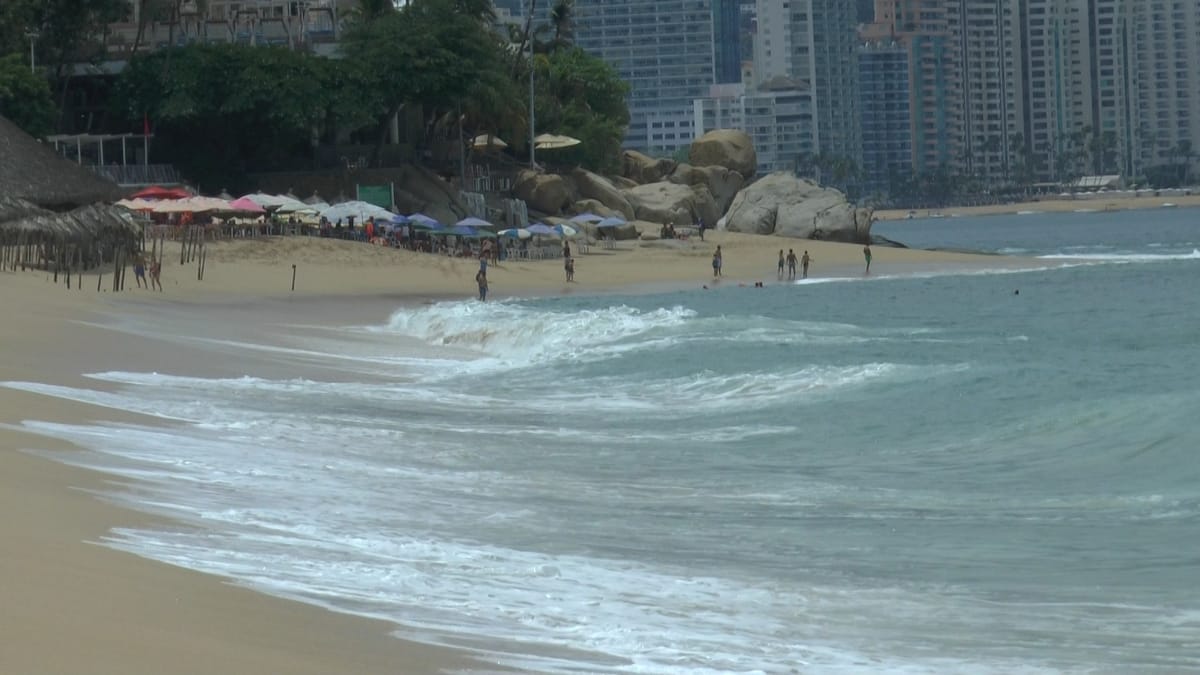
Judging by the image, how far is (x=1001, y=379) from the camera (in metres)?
23.5

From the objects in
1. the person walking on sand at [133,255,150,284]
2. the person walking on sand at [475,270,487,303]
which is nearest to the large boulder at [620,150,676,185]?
the person walking on sand at [475,270,487,303]

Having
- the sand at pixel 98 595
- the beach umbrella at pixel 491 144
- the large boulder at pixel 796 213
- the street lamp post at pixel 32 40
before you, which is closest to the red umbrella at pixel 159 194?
the street lamp post at pixel 32 40

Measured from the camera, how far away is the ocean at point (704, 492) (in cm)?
1016

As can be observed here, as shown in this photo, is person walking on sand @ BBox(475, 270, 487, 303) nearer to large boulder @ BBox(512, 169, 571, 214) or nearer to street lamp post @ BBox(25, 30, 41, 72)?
street lamp post @ BBox(25, 30, 41, 72)

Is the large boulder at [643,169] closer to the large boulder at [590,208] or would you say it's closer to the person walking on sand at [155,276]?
the large boulder at [590,208]

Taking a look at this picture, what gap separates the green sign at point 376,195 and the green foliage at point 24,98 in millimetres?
11382

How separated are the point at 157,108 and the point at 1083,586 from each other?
187 feet

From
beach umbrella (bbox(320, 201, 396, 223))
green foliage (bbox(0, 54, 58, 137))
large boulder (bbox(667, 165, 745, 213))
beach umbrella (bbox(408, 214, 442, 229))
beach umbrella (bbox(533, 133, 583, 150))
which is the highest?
green foliage (bbox(0, 54, 58, 137))

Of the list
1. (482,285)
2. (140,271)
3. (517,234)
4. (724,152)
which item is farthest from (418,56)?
(724,152)

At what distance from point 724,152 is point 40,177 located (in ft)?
153

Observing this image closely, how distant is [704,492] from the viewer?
51.0ft

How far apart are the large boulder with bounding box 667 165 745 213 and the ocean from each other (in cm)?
5831

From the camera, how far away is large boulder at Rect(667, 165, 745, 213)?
8962 cm

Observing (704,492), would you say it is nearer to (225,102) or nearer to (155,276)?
(155,276)
